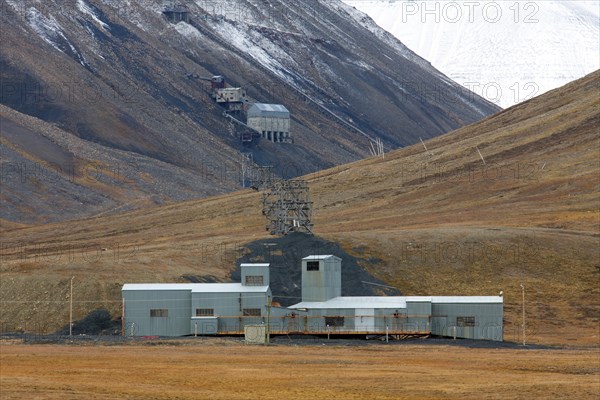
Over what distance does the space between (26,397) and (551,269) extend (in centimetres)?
8233

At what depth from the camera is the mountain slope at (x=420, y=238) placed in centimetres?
11038

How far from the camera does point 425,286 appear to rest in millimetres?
123750

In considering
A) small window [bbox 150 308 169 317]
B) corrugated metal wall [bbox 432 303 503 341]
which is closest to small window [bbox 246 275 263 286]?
small window [bbox 150 308 169 317]

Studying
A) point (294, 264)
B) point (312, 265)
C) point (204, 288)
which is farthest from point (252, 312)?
point (294, 264)

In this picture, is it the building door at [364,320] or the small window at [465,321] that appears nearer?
the building door at [364,320]

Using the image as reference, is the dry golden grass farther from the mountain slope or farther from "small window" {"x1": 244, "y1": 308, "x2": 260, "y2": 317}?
the mountain slope

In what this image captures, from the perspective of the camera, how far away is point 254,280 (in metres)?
102

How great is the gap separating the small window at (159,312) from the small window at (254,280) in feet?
21.0

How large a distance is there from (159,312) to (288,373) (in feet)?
103

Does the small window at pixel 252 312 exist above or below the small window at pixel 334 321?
above

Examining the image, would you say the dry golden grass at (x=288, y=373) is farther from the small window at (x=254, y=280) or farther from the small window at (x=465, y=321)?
the small window at (x=254, y=280)

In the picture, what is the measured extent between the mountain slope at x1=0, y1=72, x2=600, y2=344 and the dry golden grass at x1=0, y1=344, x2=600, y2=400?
2038cm

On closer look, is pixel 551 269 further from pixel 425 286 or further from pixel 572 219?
pixel 572 219

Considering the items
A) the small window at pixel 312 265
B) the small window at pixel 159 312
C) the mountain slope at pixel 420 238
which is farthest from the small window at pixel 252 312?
the mountain slope at pixel 420 238
